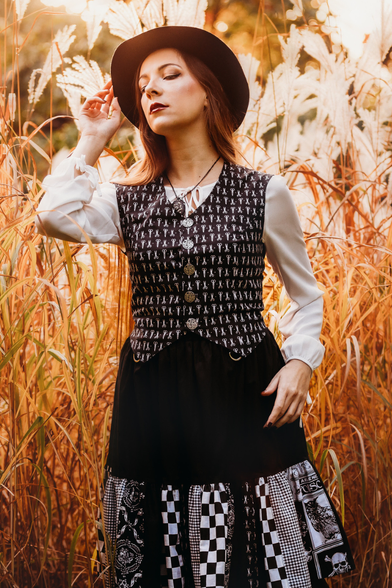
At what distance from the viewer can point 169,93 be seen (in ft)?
3.90

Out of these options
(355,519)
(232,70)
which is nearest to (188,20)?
(232,70)

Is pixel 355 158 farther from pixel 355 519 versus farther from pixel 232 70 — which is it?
pixel 355 519

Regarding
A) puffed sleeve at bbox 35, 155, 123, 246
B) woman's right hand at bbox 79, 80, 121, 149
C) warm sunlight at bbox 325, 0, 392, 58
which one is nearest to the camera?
puffed sleeve at bbox 35, 155, 123, 246

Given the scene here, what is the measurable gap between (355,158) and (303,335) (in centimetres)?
94

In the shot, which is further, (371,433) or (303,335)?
(371,433)

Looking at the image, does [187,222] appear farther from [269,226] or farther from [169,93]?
[169,93]

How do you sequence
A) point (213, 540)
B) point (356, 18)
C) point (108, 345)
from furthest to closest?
point (356, 18)
point (108, 345)
point (213, 540)

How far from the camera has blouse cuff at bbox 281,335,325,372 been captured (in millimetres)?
1184

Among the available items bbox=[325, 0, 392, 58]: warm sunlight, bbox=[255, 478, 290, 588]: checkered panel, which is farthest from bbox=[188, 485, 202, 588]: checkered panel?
bbox=[325, 0, 392, 58]: warm sunlight

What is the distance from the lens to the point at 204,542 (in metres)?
1.05

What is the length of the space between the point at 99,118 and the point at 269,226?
0.50 meters

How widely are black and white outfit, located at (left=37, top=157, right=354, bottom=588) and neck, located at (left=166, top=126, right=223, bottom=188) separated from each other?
2.5 inches

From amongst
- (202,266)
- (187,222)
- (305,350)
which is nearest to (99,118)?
(187,222)

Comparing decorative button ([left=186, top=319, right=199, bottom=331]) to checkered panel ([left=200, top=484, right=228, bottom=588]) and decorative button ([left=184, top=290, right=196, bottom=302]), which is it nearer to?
decorative button ([left=184, top=290, right=196, bottom=302])
